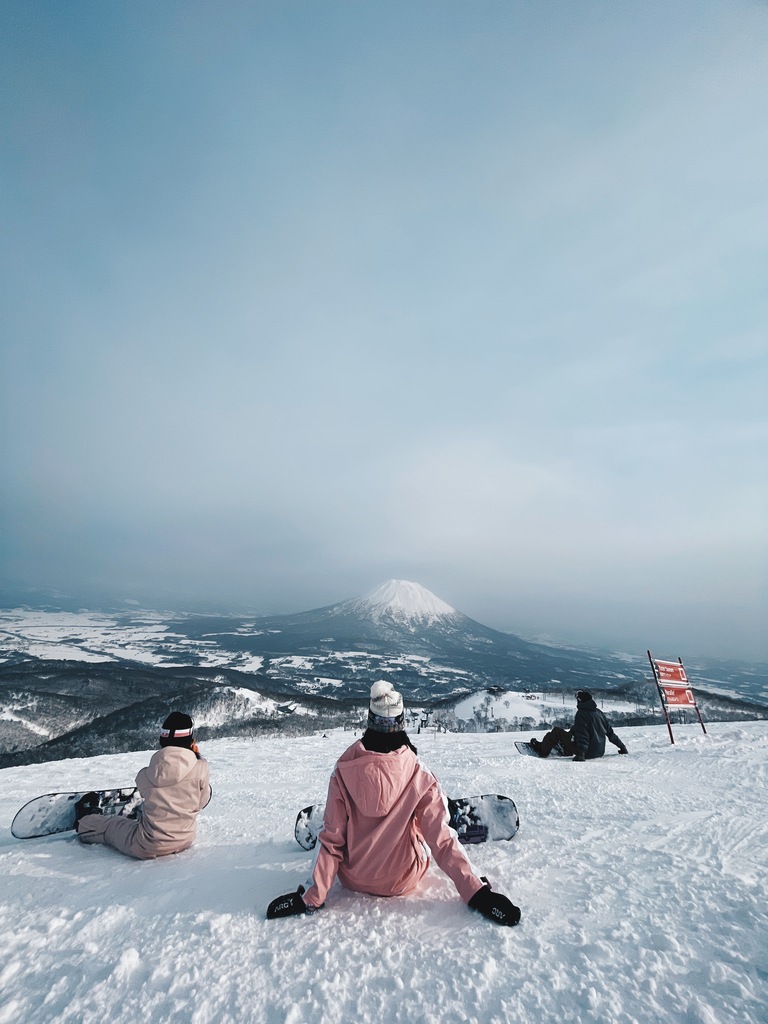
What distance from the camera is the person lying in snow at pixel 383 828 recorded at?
3.54 metres

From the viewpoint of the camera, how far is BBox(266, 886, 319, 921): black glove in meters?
3.50

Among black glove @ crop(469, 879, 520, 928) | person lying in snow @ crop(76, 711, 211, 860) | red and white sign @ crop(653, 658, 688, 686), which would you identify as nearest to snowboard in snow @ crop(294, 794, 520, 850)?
person lying in snow @ crop(76, 711, 211, 860)

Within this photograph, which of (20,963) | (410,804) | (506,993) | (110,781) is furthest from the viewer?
(110,781)

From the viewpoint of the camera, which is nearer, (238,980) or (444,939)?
(238,980)

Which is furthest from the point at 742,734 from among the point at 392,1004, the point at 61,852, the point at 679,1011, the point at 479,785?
the point at 61,852

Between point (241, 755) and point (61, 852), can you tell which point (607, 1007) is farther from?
point (241, 755)

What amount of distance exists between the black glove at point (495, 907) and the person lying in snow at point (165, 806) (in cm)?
315

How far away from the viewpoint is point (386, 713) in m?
3.69

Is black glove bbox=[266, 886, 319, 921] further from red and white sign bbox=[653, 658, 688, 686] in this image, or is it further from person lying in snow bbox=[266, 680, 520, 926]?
red and white sign bbox=[653, 658, 688, 686]

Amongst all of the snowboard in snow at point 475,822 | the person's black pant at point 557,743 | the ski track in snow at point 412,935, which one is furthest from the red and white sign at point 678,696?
the snowboard in snow at point 475,822

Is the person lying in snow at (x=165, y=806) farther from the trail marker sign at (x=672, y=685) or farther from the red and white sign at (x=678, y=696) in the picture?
the red and white sign at (x=678, y=696)

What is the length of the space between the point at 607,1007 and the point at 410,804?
63.4 inches

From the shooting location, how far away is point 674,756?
976 cm

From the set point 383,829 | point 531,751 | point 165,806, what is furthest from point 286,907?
point 531,751
